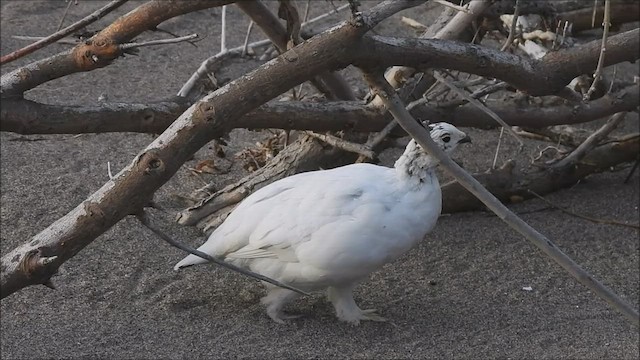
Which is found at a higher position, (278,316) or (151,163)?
(151,163)

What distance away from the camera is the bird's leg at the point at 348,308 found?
362 cm

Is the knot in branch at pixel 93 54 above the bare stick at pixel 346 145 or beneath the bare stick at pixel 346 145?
above

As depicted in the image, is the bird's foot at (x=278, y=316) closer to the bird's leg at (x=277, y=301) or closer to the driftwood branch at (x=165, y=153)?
the bird's leg at (x=277, y=301)

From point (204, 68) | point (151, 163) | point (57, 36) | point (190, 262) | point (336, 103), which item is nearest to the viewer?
point (151, 163)

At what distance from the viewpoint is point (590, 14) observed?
220 inches

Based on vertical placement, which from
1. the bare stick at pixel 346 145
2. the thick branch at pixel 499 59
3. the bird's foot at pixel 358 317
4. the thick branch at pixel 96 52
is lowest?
the bird's foot at pixel 358 317

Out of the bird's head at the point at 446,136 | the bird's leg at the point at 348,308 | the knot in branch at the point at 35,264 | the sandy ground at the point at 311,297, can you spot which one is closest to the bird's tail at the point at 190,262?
the sandy ground at the point at 311,297

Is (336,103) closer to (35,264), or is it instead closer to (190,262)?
(190,262)

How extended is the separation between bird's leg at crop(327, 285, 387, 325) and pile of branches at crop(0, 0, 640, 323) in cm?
66

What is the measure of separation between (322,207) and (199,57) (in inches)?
118

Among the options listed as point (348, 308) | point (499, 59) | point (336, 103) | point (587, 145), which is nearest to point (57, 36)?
point (499, 59)

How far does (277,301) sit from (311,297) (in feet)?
1.08

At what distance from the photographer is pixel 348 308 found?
11.9ft

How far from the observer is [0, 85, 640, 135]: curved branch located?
2.39 metres
